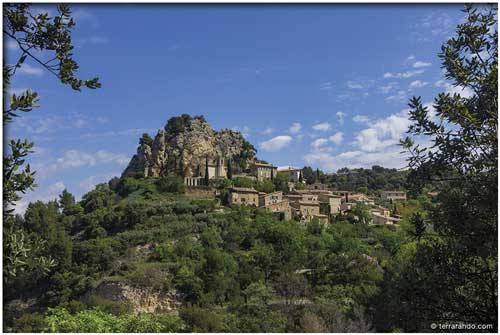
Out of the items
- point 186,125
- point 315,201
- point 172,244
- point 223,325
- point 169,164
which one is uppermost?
point 186,125

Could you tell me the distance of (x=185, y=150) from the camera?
55188 mm

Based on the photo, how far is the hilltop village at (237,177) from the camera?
4612cm

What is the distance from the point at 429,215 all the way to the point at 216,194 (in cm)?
4380

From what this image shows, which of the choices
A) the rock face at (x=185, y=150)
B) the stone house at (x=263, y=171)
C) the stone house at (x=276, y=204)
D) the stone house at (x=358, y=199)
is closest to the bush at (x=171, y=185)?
the rock face at (x=185, y=150)

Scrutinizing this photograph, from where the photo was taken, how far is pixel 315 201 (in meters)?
48.8

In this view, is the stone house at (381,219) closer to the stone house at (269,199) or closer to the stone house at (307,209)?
the stone house at (307,209)

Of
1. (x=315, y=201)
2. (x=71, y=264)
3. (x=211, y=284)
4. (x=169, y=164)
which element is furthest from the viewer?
(x=169, y=164)

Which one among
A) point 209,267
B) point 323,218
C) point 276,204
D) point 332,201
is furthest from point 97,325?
point 332,201

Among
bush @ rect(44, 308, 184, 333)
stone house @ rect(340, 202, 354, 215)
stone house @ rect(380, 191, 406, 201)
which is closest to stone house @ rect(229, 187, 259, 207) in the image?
stone house @ rect(340, 202, 354, 215)

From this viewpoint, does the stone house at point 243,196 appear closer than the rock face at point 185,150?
Yes

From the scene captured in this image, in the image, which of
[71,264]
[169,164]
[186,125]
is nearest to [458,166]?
[71,264]

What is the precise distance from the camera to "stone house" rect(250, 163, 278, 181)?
57.5 m

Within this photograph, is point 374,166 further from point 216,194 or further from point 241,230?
point 241,230

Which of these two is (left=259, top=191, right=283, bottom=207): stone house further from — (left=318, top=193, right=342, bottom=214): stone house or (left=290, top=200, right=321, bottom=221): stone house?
(left=318, top=193, right=342, bottom=214): stone house
